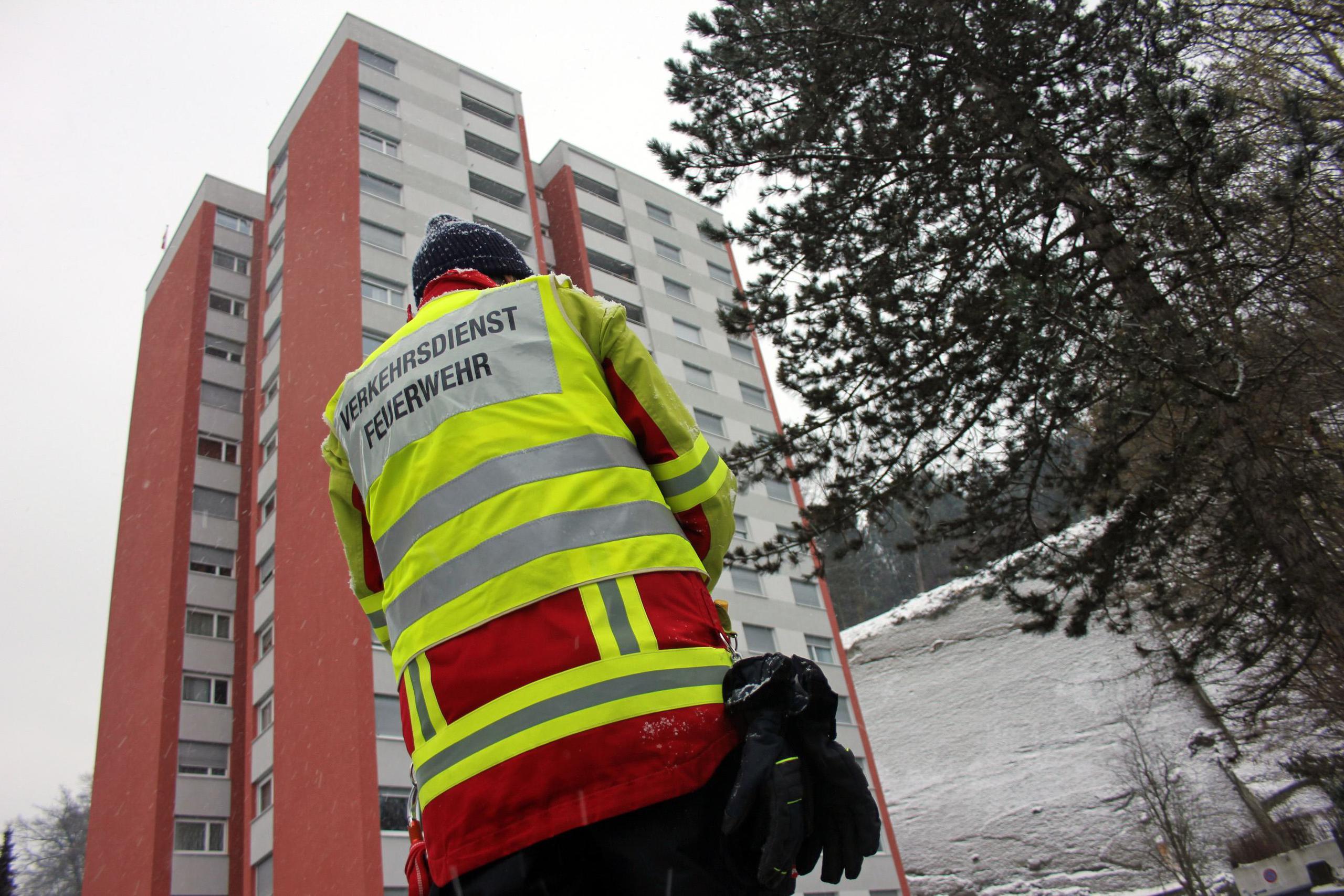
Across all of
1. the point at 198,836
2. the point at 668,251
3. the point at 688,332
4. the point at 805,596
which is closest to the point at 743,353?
the point at 688,332

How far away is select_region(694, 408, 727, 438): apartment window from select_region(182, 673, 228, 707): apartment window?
1899 centimetres

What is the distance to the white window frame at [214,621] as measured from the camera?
31750mm

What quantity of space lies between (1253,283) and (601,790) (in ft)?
25.0

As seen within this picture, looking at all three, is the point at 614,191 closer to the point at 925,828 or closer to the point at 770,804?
the point at 925,828

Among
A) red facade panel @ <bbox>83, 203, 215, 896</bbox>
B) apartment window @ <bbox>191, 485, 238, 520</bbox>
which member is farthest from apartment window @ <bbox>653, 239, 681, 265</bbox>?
apartment window @ <bbox>191, 485, 238, 520</bbox>

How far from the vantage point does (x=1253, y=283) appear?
7.34m

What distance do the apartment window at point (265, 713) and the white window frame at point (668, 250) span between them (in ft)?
78.4

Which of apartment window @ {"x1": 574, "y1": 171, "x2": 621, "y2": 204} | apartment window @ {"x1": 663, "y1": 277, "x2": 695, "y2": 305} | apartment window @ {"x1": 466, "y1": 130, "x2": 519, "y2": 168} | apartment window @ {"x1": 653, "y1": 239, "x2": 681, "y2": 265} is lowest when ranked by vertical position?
apartment window @ {"x1": 663, "y1": 277, "x2": 695, "y2": 305}

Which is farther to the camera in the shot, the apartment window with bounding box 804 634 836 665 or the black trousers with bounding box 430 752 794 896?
the apartment window with bounding box 804 634 836 665

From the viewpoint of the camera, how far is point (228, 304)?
39.0 metres

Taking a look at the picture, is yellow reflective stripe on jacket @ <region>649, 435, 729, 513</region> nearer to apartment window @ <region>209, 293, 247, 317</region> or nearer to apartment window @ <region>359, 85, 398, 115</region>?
apartment window @ <region>359, 85, 398, 115</region>

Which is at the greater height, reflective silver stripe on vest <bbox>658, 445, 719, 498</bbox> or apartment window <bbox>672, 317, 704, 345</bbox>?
apartment window <bbox>672, 317, 704, 345</bbox>

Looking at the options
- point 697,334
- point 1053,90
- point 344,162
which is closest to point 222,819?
point 344,162

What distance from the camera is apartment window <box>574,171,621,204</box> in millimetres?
41250
